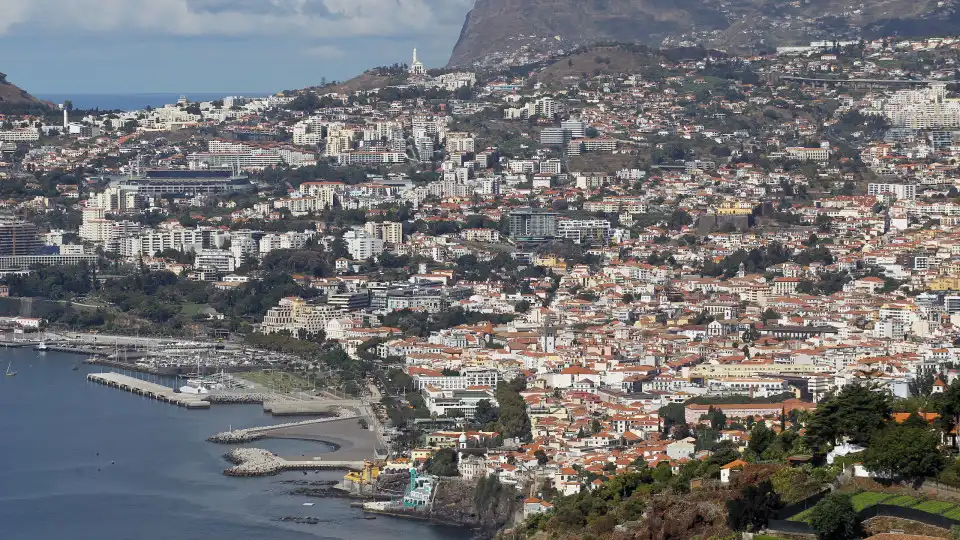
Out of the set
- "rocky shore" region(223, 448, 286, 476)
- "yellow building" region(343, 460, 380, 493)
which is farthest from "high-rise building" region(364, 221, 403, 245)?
"yellow building" region(343, 460, 380, 493)

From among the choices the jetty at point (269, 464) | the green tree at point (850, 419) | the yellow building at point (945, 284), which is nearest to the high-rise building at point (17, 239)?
the yellow building at point (945, 284)

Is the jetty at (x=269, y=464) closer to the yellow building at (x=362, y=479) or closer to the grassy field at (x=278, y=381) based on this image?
the yellow building at (x=362, y=479)

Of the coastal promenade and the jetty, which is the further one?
the coastal promenade

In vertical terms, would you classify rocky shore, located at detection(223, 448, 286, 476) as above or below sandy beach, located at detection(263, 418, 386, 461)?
below

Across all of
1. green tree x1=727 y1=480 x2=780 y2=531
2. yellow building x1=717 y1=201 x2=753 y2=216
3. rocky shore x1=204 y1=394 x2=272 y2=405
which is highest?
yellow building x1=717 y1=201 x2=753 y2=216

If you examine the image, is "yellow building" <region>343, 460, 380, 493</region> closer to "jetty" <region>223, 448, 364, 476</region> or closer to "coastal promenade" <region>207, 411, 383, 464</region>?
"jetty" <region>223, 448, 364, 476</region>

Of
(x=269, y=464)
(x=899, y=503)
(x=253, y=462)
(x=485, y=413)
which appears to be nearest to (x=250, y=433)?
(x=253, y=462)
